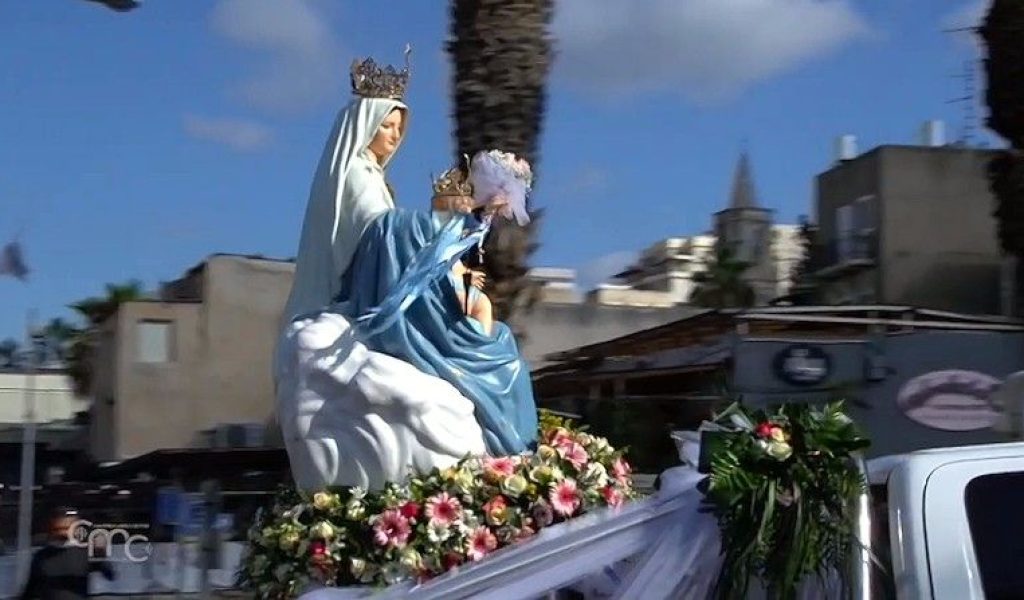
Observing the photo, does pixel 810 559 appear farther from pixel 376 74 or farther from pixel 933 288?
pixel 933 288

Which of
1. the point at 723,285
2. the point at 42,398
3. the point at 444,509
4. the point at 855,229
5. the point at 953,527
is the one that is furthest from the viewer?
the point at 42,398

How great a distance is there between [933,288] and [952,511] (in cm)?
2402

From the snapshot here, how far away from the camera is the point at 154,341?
3216 centimetres

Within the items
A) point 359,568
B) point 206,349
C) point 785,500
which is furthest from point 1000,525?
point 206,349

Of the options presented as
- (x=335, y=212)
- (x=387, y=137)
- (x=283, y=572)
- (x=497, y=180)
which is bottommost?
(x=283, y=572)

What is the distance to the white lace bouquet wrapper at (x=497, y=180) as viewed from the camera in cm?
522

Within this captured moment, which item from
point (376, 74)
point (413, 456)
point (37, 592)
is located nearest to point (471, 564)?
point (413, 456)

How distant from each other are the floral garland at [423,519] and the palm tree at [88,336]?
31.0 m

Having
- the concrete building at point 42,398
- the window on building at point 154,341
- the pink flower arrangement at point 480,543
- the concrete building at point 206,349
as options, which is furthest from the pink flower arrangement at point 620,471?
the concrete building at point 42,398

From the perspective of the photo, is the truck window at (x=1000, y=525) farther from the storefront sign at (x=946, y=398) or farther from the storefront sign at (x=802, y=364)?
the storefront sign at (x=802, y=364)

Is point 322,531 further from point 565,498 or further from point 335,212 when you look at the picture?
point 335,212

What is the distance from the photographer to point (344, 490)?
15.3 feet

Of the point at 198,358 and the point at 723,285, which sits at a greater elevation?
the point at 723,285

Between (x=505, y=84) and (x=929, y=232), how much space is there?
17.6 m
